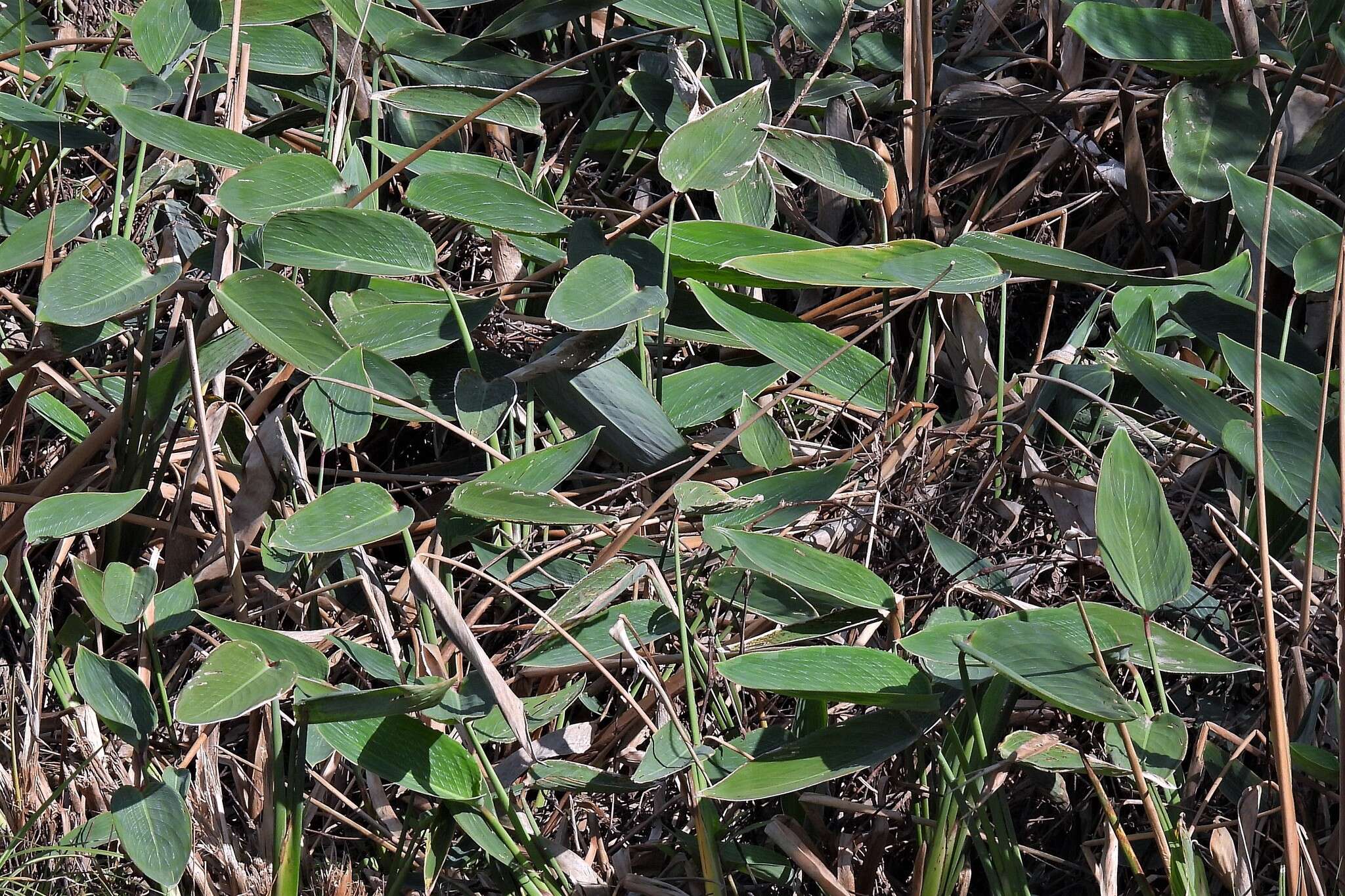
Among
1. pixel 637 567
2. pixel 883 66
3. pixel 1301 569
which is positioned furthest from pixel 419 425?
pixel 1301 569

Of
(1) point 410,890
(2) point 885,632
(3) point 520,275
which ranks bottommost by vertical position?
(1) point 410,890

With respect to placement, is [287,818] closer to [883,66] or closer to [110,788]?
[110,788]

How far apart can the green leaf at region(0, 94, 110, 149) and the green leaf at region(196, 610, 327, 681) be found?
60 centimetres

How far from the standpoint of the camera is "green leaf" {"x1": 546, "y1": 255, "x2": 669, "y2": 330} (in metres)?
0.85

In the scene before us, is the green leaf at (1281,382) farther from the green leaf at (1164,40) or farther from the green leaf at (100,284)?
the green leaf at (100,284)

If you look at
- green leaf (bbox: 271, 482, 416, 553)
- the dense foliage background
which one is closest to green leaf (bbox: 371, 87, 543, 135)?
the dense foliage background

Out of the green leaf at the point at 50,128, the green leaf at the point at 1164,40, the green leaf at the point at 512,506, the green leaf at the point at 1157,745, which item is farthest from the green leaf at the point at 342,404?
the green leaf at the point at 1164,40

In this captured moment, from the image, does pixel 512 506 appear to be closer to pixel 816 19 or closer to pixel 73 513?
pixel 73 513

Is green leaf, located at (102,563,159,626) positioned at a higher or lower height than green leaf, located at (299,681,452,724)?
lower

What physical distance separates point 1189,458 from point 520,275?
2.09 ft

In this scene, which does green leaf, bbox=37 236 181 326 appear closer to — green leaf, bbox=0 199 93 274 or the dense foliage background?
the dense foliage background

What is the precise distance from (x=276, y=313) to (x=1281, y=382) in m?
0.74

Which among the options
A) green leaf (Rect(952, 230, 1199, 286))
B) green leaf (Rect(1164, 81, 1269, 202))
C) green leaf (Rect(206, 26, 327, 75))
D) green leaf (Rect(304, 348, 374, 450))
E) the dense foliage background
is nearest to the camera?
the dense foliage background

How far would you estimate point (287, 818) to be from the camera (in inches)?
29.5
